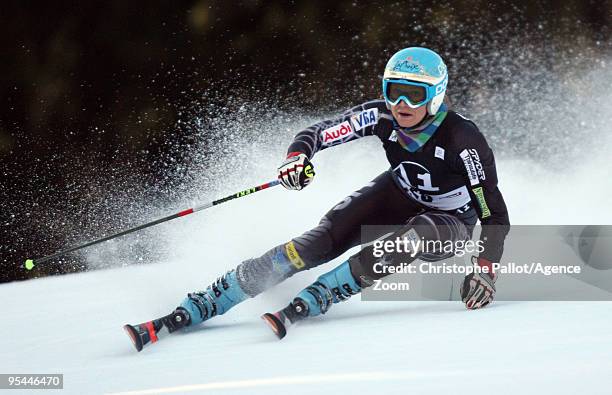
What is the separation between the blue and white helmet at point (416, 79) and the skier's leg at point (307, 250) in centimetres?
59

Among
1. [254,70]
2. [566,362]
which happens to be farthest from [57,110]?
[566,362]

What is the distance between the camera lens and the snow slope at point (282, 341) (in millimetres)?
2391

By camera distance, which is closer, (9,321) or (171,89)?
(9,321)

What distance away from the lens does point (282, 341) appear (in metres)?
3.10

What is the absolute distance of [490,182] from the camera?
330 cm

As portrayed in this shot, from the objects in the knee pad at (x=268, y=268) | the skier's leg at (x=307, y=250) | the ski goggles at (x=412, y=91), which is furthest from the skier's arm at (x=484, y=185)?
the knee pad at (x=268, y=268)

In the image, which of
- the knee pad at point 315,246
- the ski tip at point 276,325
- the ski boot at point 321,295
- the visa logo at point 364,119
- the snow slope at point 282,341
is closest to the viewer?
the snow slope at point 282,341

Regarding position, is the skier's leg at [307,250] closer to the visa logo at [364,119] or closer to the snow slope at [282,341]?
the snow slope at [282,341]

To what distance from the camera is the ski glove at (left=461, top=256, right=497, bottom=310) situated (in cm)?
336

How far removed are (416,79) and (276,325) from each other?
1291mm

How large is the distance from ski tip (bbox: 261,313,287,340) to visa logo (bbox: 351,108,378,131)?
1.10 metres

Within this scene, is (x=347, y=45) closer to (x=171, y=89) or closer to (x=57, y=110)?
(x=171, y=89)

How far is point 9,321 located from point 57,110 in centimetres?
296

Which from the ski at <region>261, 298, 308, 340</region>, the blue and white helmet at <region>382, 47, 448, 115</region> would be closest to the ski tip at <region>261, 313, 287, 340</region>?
the ski at <region>261, 298, 308, 340</region>
